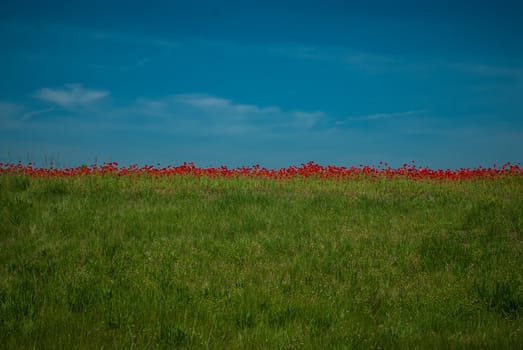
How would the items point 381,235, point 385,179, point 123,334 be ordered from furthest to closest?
point 385,179 < point 381,235 < point 123,334

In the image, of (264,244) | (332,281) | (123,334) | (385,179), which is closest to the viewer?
(123,334)

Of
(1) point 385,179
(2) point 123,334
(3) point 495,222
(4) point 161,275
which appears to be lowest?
(2) point 123,334

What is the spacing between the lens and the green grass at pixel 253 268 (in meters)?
5.85

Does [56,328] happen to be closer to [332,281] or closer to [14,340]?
[14,340]

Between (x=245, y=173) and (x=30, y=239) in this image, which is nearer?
(x=30, y=239)

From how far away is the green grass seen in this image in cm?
585

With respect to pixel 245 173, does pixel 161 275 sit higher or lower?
lower

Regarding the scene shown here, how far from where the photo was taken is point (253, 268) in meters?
8.37

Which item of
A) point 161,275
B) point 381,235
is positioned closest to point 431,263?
point 381,235

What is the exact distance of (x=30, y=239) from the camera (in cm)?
1000

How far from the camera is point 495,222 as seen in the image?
11125 mm

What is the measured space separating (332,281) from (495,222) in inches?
214

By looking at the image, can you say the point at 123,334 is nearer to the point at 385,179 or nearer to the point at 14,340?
the point at 14,340

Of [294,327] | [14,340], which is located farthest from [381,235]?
[14,340]
